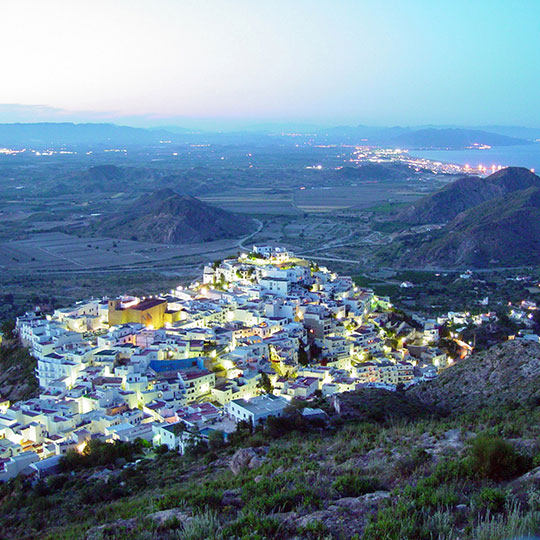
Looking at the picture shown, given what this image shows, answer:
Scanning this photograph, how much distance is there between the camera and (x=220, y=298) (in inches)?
1059

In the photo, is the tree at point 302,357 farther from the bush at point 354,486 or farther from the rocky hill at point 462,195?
the rocky hill at point 462,195

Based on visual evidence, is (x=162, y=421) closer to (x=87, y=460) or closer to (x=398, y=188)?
(x=87, y=460)

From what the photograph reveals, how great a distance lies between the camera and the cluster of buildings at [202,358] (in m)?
16.1

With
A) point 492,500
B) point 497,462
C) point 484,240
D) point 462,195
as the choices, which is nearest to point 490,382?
point 497,462

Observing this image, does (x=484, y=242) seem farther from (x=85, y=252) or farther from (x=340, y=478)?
(x=340, y=478)

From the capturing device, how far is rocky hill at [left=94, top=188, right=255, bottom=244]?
64.0 meters

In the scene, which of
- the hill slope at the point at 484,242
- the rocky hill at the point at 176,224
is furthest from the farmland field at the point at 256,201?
the hill slope at the point at 484,242

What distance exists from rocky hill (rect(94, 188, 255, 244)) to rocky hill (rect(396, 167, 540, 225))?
19808mm

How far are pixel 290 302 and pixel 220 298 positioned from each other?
11.6 feet

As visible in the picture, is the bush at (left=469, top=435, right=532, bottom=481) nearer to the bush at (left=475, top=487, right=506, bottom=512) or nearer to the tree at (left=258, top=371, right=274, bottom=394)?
the bush at (left=475, top=487, right=506, bottom=512)

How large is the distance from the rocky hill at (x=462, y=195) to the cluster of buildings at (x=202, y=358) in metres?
43.6

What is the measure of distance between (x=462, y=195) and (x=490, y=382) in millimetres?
62171

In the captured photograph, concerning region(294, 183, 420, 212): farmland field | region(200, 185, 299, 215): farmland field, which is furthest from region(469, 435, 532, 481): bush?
region(294, 183, 420, 212): farmland field

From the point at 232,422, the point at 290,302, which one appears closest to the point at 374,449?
the point at 232,422
